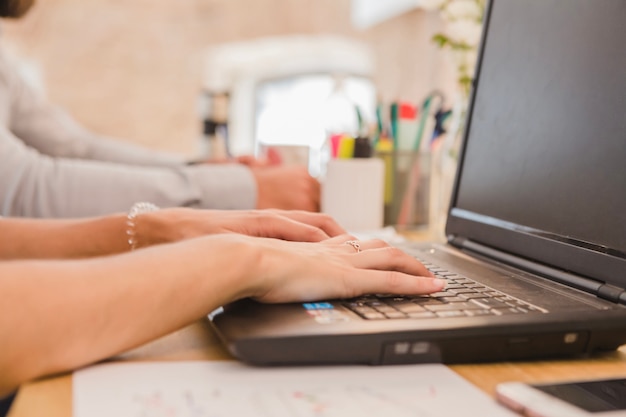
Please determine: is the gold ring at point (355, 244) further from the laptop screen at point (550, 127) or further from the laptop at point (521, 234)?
the laptop screen at point (550, 127)

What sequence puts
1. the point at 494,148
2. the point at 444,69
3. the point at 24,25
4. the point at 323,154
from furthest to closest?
the point at 24,25 < the point at 444,69 < the point at 323,154 < the point at 494,148

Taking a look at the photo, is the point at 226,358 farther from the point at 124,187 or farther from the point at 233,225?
the point at 124,187

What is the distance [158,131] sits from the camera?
10.8 feet

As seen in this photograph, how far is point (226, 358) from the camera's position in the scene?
16.5 inches

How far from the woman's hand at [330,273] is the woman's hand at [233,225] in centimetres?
7

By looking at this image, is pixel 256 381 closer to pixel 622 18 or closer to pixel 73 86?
pixel 622 18

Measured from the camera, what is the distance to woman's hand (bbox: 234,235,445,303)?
0.45 m

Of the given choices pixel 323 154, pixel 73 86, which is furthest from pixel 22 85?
pixel 73 86

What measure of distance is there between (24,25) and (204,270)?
313cm

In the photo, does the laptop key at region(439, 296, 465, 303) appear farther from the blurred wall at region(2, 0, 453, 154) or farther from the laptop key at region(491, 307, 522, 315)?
the blurred wall at region(2, 0, 453, 154)

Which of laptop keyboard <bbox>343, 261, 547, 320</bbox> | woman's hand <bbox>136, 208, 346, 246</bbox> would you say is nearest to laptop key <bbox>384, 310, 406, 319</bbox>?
laptop keyboard <bbox>343, 261, 547, 320</bbox>

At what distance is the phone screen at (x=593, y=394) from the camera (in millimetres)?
353

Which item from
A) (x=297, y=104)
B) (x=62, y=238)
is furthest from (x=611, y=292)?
Answer: (x=297, y=104)

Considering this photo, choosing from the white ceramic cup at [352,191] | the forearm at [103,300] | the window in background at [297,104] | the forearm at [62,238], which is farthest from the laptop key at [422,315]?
the window in background at [297,104]
